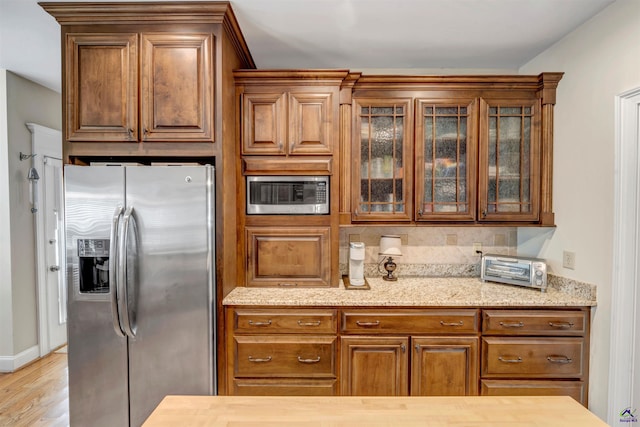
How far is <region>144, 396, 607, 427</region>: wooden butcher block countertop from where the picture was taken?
90cm

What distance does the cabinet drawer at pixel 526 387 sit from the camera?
6.62 ft

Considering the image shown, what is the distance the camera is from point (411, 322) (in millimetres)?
2047

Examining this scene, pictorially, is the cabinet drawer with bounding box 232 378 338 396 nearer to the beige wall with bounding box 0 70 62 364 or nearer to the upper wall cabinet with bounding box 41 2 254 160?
the upper wall cabinet with bounding box 41 2 254 160

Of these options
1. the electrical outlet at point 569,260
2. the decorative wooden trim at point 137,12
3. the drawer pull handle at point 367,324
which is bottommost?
the drawer pull handle at point 367,324

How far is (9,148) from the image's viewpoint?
9.53ft

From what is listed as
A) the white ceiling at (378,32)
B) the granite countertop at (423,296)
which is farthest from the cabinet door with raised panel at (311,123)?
the granite countertop at (423,296)

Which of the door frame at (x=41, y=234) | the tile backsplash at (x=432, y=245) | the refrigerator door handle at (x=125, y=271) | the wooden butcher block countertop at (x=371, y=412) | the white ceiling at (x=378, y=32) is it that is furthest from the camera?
the door frame at (x=41, y=234)

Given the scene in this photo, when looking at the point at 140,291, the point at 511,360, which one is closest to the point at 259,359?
the point at 140,291

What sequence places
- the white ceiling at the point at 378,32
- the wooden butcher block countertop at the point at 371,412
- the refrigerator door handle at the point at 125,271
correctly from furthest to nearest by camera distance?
the white ceiling at the point at 378,32 → the refrigerator door handle at the point at 125,271 → the wooden butcher block countertop at the point at 371,412

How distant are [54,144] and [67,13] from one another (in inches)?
75.6

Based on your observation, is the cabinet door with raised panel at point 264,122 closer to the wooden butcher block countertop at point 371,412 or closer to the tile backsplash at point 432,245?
the tile backsplash at point 432,245

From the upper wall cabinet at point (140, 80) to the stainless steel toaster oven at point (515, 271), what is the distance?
7.16 feet

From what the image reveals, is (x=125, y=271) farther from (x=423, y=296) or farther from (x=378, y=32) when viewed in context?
(x=378, y=32)

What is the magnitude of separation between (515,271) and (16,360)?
14.3 feet
